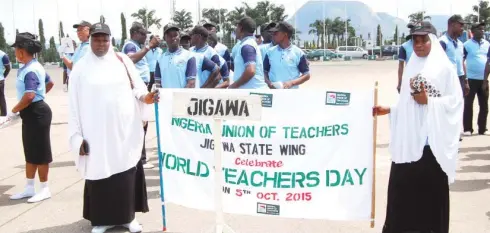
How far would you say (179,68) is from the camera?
648 centimetres

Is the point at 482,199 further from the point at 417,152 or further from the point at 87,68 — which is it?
the point at 87,68

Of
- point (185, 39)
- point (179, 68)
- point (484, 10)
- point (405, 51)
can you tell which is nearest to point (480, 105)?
point (405, 51)

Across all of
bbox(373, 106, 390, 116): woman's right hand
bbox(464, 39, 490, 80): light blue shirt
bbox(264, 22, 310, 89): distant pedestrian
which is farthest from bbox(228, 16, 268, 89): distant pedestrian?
bbox(464, 39, 490, 80): light blue shirt

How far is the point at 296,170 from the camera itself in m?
→ 4.30

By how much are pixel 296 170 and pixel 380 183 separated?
2557mm

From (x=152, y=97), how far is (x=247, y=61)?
1767 millimetres

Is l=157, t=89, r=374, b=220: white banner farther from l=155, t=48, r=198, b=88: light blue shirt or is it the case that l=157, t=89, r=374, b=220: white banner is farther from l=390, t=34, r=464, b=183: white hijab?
l=155, t=48, r=198, b=88: light blue shirt

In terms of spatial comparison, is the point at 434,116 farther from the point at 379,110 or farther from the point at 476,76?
the point at 476,76

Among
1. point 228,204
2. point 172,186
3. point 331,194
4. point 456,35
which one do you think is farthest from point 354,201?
point 456,35

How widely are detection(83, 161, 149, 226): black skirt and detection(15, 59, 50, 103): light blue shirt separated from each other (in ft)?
4.98

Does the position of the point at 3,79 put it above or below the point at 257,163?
above

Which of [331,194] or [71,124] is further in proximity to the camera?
[71,124]

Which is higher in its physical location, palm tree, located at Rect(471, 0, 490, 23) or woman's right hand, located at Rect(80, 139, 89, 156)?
palm tree, located at Rect(471, 0, 490, 23)

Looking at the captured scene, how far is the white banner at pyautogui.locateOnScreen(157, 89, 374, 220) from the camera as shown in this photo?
13.8 feet
